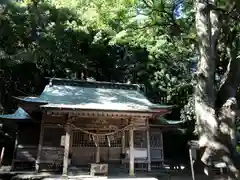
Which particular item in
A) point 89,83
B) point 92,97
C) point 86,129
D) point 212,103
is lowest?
point 86,129

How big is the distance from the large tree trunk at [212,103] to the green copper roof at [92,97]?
202 cm

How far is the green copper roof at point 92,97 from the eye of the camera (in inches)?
385

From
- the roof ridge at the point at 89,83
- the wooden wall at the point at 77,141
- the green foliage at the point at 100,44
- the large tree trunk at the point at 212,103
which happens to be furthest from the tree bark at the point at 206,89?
the roof ridge at the point at 89,83

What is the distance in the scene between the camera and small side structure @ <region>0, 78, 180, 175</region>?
9.68 metres

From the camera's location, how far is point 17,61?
53.0ft

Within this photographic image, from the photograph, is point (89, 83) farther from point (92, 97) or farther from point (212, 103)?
point (212, 103)

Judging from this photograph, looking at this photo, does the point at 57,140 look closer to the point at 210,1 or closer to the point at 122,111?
the point at 122,111

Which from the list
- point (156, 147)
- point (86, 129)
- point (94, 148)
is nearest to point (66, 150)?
point (86, 129)

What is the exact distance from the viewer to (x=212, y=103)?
392 inches

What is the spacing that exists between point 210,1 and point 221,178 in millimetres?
8258

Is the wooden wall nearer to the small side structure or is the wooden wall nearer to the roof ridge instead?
the small side structure

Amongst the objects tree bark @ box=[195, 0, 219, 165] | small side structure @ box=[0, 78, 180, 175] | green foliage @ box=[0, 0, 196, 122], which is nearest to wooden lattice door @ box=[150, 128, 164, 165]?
small side structure @ box=[0, 78, 180, 175]

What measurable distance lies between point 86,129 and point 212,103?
600 cm

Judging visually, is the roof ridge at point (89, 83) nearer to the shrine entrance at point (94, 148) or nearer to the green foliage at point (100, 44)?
the green foliage at point (100, 44)
